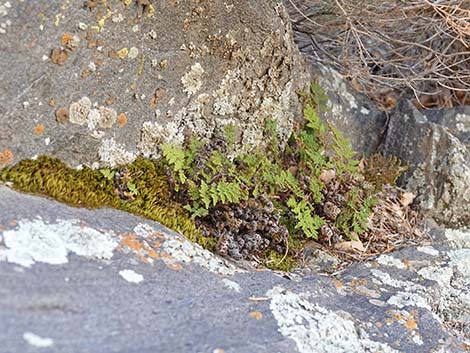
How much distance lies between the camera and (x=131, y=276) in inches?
101

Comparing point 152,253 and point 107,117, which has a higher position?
point 107,117

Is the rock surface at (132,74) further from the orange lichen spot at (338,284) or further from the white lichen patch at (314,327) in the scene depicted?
the white lichen patch at (314,327)

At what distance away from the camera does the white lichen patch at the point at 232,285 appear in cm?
281

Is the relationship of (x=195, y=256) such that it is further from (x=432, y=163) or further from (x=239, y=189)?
(x=432, y=163)

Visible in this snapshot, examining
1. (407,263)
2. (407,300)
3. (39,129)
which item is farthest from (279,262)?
(39,129)

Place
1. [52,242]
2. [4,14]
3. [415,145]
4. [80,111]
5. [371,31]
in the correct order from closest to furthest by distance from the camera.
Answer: [52,242], [4,14], [80,111], [371,31], [415,145]

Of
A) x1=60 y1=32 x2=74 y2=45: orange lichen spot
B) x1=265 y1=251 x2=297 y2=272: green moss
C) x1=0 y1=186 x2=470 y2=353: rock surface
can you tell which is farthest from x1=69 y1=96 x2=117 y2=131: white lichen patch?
x1=265 y1=251 x2=297 y2=272: green moss

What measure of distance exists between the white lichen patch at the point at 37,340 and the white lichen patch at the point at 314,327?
100cm

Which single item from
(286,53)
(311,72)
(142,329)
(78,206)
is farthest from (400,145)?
(142,329)

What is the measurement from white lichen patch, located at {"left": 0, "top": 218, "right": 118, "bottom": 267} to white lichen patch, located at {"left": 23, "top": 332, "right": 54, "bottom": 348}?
1.27 ft

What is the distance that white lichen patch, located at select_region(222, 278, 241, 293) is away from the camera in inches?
111

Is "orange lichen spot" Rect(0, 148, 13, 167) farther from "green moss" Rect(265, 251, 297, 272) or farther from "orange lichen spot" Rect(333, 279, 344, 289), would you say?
"orange lichen spot" Rect(333, 279, 344, 289)

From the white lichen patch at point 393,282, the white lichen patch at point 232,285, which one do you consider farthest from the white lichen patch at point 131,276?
the white lichen patch at point 393,282

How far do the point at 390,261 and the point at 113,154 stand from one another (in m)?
1.77
